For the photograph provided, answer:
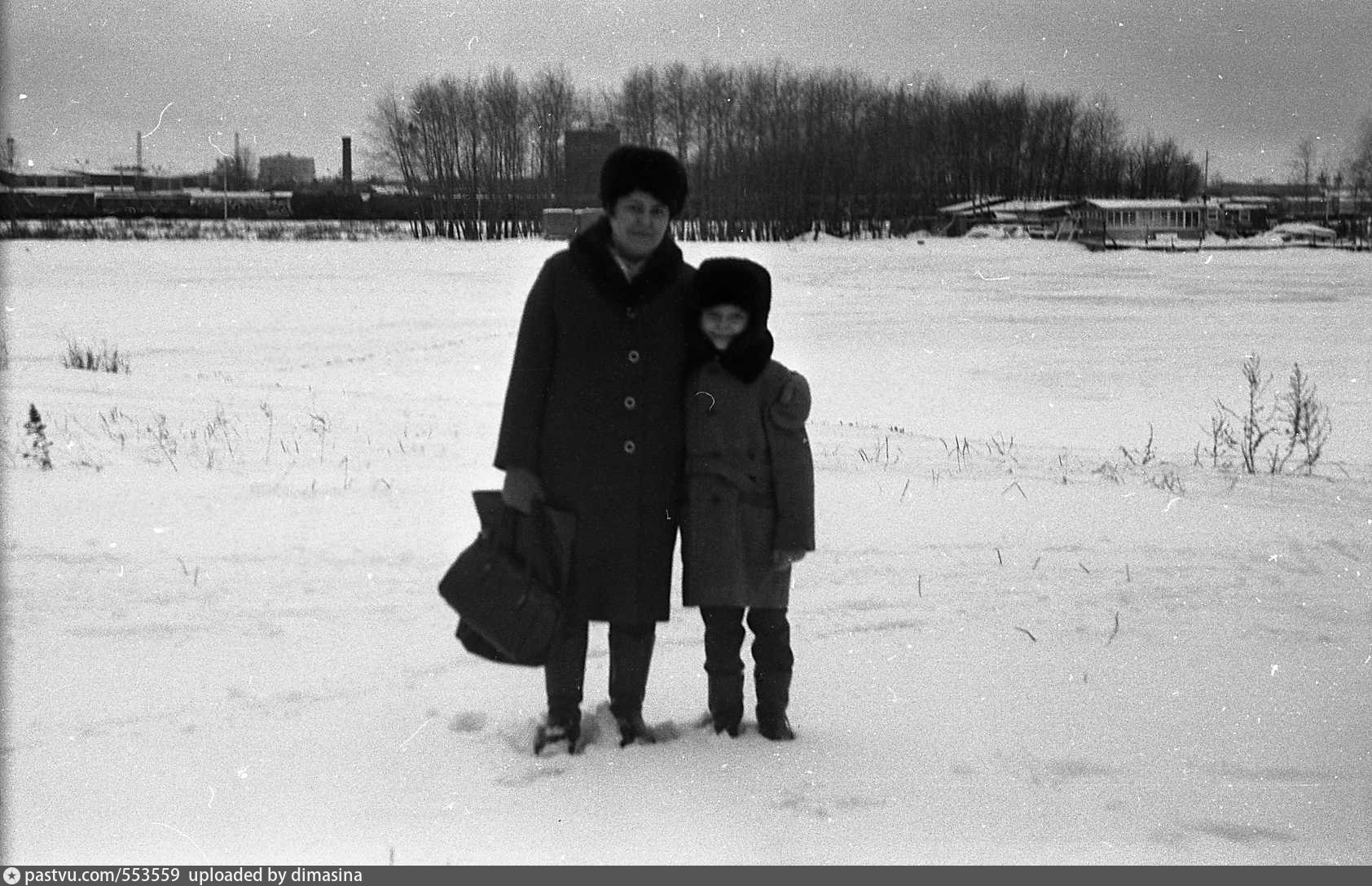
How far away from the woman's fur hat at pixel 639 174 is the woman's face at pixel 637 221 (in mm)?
16

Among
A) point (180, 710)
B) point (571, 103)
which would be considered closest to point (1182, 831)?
point (180, 710)

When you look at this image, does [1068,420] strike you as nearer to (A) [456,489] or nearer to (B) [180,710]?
(A) [456,489]

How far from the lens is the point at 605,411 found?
3744 mm

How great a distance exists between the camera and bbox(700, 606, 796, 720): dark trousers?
3.90 meters

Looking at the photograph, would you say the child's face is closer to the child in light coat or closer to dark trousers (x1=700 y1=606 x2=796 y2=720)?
the child in light coat

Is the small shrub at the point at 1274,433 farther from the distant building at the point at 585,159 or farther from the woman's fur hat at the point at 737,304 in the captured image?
the woman's fur hat at the point at 737,304

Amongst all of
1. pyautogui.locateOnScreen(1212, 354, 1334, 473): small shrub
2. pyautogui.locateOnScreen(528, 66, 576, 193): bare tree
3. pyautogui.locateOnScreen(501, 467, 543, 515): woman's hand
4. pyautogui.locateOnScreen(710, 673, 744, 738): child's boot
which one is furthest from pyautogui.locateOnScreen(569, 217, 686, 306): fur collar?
pyautogui.locateOnScreen(528, 66, 576, 193): bare tree

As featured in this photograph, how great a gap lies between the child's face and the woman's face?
0.26 metres

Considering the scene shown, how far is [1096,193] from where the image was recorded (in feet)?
312

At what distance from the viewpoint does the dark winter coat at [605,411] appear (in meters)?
3.70

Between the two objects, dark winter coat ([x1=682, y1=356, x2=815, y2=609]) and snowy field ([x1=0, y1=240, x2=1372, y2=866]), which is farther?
dark winter coat ([x1=682, y1=356, x2=815, y2=609])

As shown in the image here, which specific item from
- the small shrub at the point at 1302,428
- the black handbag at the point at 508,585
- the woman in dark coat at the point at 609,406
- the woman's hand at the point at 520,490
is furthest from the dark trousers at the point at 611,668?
the small shrub at the point at 1302,428

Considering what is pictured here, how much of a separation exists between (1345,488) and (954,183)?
83.3 m

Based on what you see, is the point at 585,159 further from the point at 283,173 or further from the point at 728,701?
the point at 283,173
